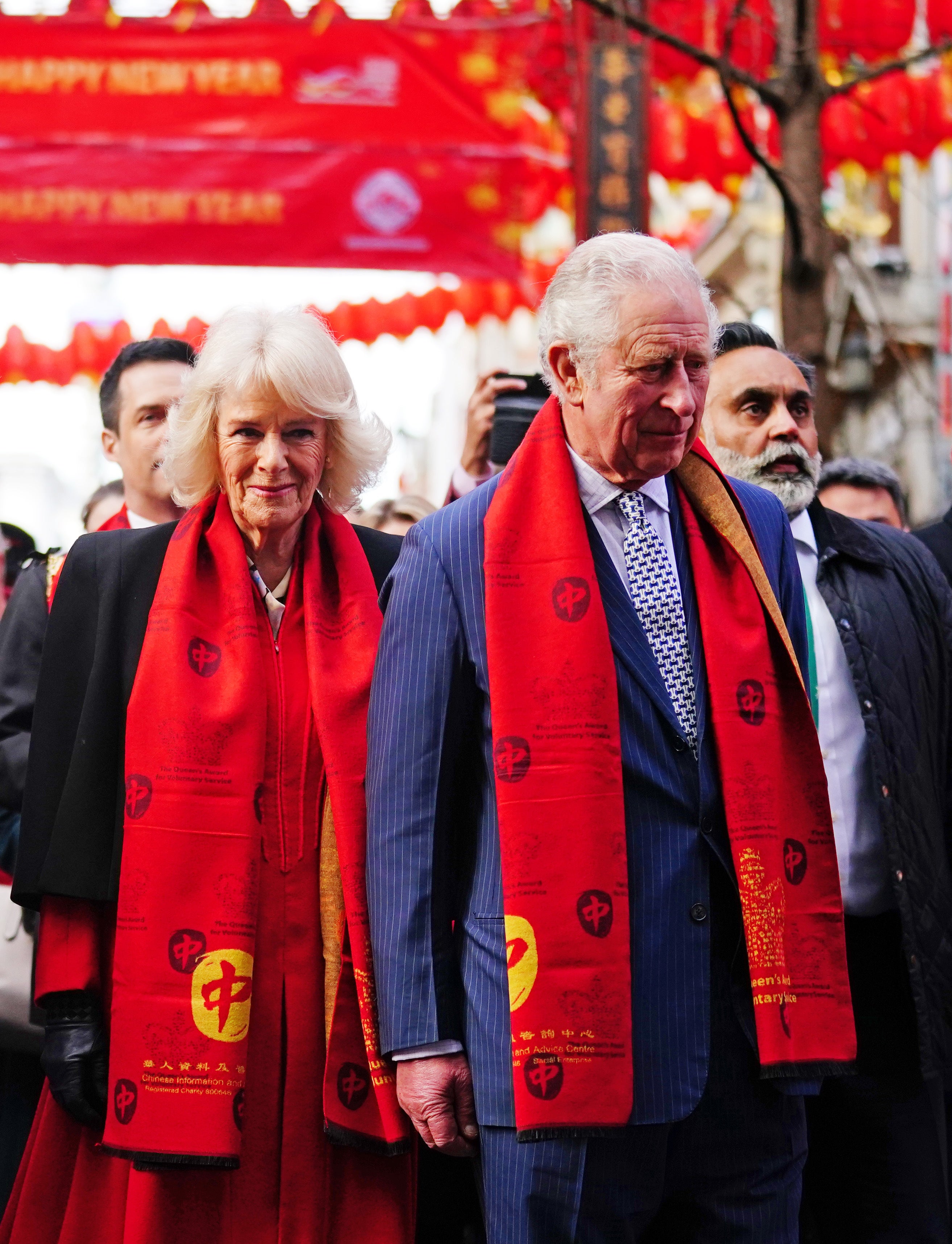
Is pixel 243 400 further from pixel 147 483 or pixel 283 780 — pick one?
pixel 147 483

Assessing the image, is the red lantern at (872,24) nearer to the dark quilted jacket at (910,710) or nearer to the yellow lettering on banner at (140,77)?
the yellow lettering on banner at (140,77)

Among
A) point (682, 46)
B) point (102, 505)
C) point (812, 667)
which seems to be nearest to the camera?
point (812, 667)

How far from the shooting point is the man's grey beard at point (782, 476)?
3.39 m

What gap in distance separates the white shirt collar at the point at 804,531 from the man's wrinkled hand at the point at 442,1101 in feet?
4.89

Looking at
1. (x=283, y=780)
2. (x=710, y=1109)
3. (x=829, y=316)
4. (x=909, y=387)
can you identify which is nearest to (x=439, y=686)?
(x=283, y=780)

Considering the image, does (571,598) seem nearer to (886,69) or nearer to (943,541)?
(943,541)

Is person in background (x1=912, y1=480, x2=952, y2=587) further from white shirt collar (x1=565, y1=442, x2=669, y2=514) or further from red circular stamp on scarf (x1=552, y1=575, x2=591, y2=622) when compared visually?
red circular stamp on scarf (x1=552, y1=575, x2=591, y2=622)

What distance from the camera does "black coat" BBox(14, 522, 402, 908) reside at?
257cm

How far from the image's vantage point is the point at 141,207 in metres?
6.43

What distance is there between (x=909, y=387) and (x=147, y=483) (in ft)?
44.8

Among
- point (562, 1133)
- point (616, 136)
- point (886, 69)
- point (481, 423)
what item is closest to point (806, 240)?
point (886, 69)

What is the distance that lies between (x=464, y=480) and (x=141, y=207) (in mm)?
3257

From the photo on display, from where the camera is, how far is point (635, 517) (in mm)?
2529

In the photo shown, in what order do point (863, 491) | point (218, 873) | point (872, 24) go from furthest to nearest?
point (872, 24), point (863, 491), point (218, 873)
